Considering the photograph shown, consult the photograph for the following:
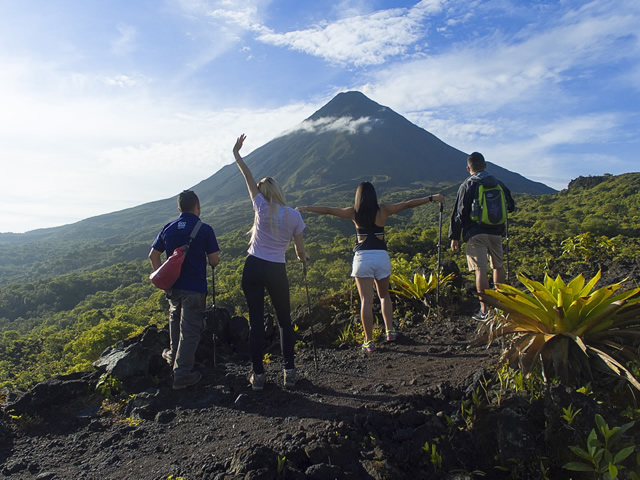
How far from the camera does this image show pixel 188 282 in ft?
12.0

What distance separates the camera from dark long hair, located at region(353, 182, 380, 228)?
3.88m

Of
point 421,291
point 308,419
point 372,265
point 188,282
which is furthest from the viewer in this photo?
point 421,291

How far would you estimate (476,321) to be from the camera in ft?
14.6

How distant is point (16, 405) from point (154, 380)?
102 centimetres

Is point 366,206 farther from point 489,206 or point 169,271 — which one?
point 169,271

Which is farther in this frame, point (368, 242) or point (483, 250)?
point (483, 250)

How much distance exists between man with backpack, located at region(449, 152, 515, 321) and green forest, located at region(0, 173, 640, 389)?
4.48 feet

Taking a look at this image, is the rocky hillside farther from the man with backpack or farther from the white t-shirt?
the white t-shirt

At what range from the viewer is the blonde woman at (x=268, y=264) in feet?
11.0

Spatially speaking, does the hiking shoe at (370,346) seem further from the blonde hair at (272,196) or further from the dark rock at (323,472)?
the dark rock at (323,472)

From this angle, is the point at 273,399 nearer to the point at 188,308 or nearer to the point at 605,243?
the point at 188,308

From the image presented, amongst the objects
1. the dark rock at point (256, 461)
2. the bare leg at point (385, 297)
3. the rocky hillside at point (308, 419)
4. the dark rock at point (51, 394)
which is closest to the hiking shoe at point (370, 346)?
the rocky hillside at point (308, 419)

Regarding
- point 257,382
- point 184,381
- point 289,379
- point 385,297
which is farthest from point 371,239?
point 184,381

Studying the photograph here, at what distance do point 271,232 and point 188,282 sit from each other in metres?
0.86
